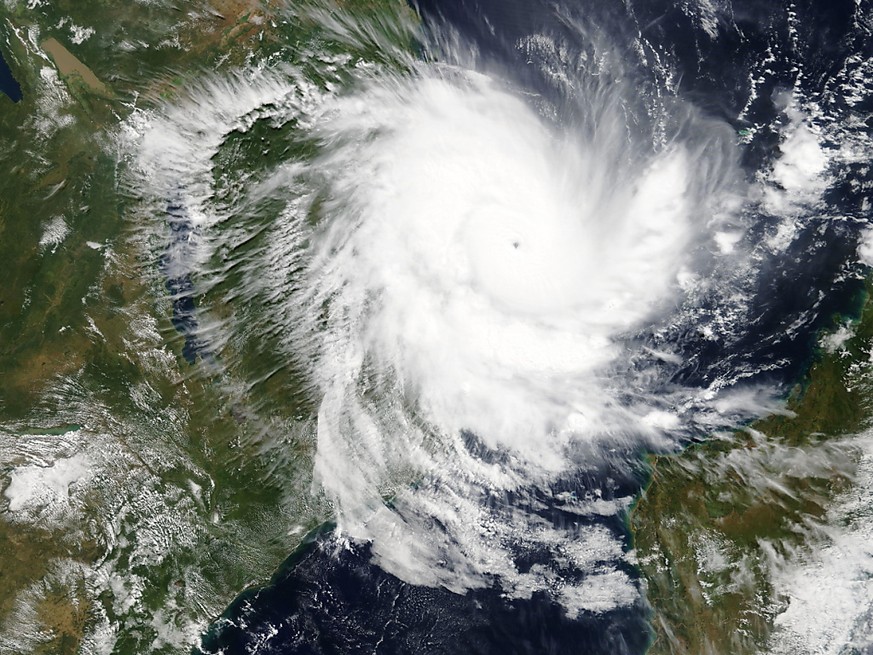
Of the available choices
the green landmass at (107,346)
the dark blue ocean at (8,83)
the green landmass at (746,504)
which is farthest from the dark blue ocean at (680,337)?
the dark blue ocean at (8,83)

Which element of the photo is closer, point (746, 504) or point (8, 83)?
point (746, 504)

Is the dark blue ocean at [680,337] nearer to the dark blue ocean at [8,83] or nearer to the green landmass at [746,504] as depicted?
the green landmass at [746,504]

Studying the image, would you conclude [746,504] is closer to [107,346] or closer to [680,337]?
[680,337]

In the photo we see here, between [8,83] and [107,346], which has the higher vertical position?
[8,83]

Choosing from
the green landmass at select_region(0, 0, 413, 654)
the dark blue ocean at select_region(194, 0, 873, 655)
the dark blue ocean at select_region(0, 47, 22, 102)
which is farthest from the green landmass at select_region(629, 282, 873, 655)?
the dark blue ocean at select_region(0, 47, 22, 102)

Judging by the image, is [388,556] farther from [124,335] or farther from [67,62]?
[67,62]

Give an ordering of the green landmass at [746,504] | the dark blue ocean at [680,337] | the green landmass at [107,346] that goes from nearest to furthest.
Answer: the dark blue ocean at [680,337] → the green landmass at [746,504] → the green landmass at [107,346]

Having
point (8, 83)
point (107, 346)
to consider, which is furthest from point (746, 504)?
point (8, 83)
